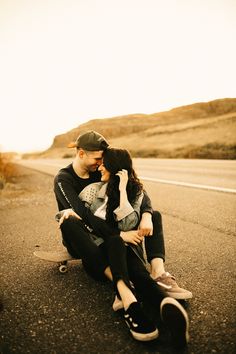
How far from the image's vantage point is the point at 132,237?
2.61m

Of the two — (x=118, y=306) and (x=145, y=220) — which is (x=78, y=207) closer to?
(x=145, y=220)

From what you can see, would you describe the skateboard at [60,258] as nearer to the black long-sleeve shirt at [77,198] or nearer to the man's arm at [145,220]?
the black long-sleeve shirt at [77,198]

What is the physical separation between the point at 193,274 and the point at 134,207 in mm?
952

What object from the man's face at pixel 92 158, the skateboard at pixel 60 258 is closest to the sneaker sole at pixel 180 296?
the skateboard at pixel 60 258

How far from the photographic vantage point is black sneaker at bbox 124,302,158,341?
2.00 m

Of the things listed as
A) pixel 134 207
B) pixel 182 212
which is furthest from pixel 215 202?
pixel 134 207

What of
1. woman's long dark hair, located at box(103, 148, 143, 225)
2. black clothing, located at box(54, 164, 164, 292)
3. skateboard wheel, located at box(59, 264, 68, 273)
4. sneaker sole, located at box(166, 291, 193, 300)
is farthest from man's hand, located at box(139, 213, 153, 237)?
skateboard wheel, located at box(59, 264, 68, 273)

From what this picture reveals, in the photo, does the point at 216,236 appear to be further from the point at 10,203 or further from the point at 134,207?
the point at 10,203

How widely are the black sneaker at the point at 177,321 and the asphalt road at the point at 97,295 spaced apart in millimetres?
90

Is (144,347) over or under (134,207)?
under

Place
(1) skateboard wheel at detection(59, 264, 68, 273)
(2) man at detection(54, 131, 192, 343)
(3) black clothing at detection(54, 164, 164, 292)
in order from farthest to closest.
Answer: (1) skateboard wheel at detection(59, 264, 68, 273) → (2) man at detection(54, 131, 192, 343) → (3) black clothing at detection(54, 164, 164, 292)

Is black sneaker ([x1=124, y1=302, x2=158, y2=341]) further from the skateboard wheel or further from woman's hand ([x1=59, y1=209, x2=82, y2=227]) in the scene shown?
the skateboard wheel

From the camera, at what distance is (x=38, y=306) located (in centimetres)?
260

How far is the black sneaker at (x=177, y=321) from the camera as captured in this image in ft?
6.21
